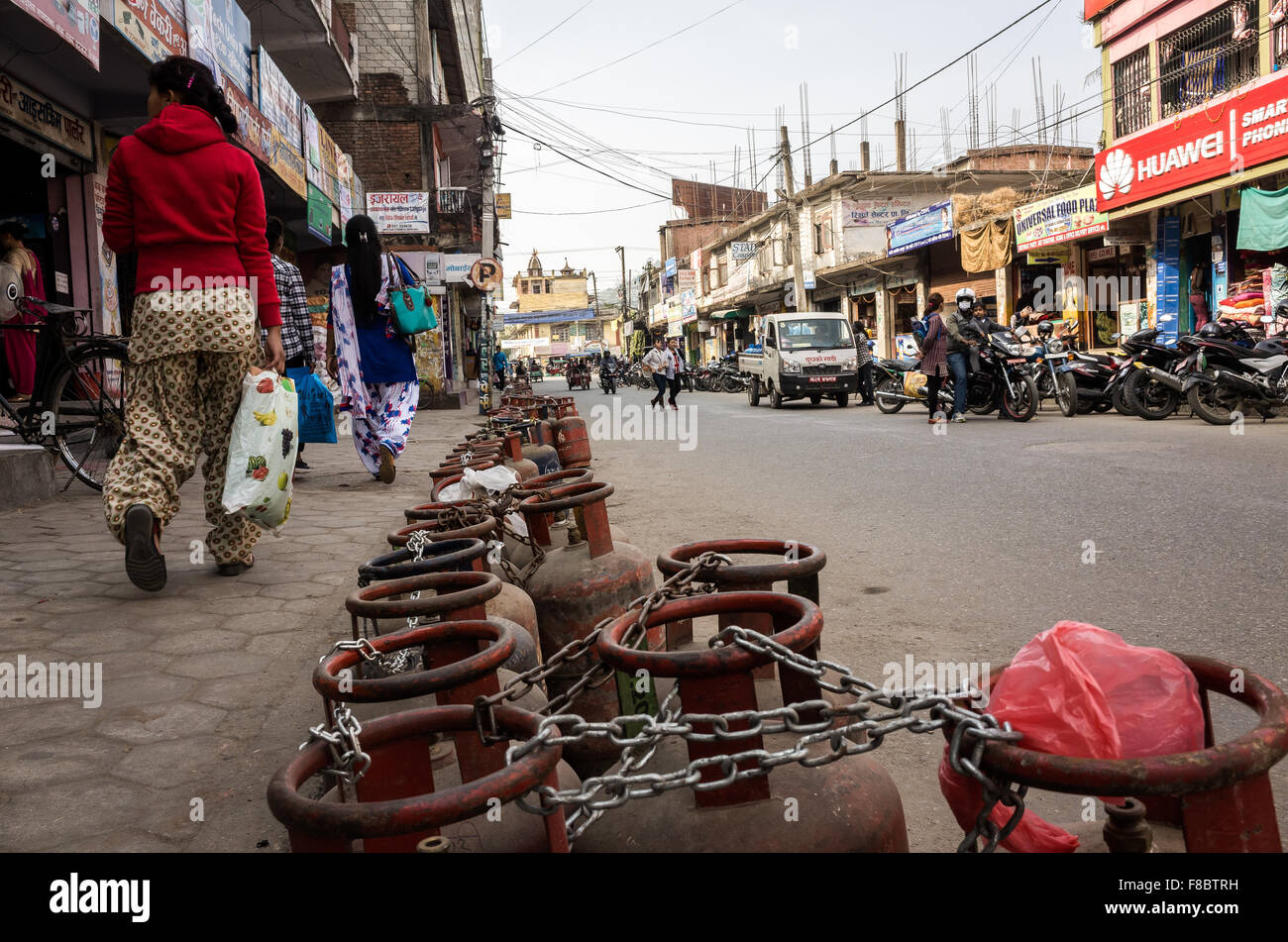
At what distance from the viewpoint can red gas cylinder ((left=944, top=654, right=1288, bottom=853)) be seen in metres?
1.02

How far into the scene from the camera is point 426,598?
1.84 metres

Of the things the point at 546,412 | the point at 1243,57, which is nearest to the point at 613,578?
the point at 546,412

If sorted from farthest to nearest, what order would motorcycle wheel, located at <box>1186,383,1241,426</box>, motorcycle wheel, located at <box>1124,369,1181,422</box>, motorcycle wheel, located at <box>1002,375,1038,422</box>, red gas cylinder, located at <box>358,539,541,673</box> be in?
motorcycle wheel, located at <box>1002,375,1038,422</box>
motorcycle wheel, located at <box>1124,369,1181,422</box>
motorcycle wheel, located at <box>1186,383,1241,426</box>
red gas cylinder, located at <box>358,539,541,673</box>

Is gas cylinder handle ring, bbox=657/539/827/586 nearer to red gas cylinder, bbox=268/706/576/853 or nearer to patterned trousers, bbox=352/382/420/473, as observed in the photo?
red gas cylinder, bbox=268/706/576/853

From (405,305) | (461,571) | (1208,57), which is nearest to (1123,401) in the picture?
(1208,57)

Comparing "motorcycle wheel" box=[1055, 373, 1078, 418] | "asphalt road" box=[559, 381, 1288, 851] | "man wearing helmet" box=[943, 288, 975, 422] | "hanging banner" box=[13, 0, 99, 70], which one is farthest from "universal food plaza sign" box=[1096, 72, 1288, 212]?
"hanging banner" box=[13, 0, 99, 70]

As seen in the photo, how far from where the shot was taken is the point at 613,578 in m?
2.65

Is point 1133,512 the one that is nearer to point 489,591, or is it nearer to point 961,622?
point 961,622

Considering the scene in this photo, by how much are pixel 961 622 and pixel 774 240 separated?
37598 millimetres

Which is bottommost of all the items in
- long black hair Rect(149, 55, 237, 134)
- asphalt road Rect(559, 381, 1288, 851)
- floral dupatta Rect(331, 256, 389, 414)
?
asphalt road Rect(559, 381, 1288, 851)

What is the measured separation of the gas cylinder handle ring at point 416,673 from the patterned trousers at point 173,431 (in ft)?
7.67

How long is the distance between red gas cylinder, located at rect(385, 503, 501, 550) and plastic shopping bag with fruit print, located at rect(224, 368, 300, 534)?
41.0 inches

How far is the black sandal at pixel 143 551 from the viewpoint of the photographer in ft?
11.2

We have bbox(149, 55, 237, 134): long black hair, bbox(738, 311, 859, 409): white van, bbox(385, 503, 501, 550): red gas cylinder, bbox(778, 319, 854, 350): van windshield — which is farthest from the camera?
bbox(778, 319, 854, 350): van windshield
